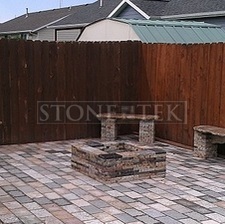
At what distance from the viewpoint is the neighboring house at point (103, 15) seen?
570 inches

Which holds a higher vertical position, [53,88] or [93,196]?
[53,88]

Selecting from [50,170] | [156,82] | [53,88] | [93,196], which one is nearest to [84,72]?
[53,88]

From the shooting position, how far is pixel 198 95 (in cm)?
737

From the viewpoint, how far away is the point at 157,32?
9.45m

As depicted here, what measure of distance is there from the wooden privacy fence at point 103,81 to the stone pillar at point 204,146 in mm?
363

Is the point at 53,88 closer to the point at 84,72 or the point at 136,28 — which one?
the point at 84,72

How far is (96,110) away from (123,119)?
60 cm

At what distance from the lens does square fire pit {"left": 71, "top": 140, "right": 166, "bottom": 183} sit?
17.7 feet

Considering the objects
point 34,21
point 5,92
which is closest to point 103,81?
point 5,92

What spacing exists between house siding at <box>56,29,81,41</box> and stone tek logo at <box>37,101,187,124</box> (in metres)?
14.4

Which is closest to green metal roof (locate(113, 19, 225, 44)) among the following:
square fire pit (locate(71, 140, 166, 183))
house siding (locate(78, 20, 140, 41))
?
house siding (locate(78, 20, 140, 41))

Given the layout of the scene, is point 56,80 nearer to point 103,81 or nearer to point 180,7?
point 103,81

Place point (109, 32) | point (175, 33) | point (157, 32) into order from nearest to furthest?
point (157, 32), point (175, 33), point (109, 32)

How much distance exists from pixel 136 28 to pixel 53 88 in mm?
2525
